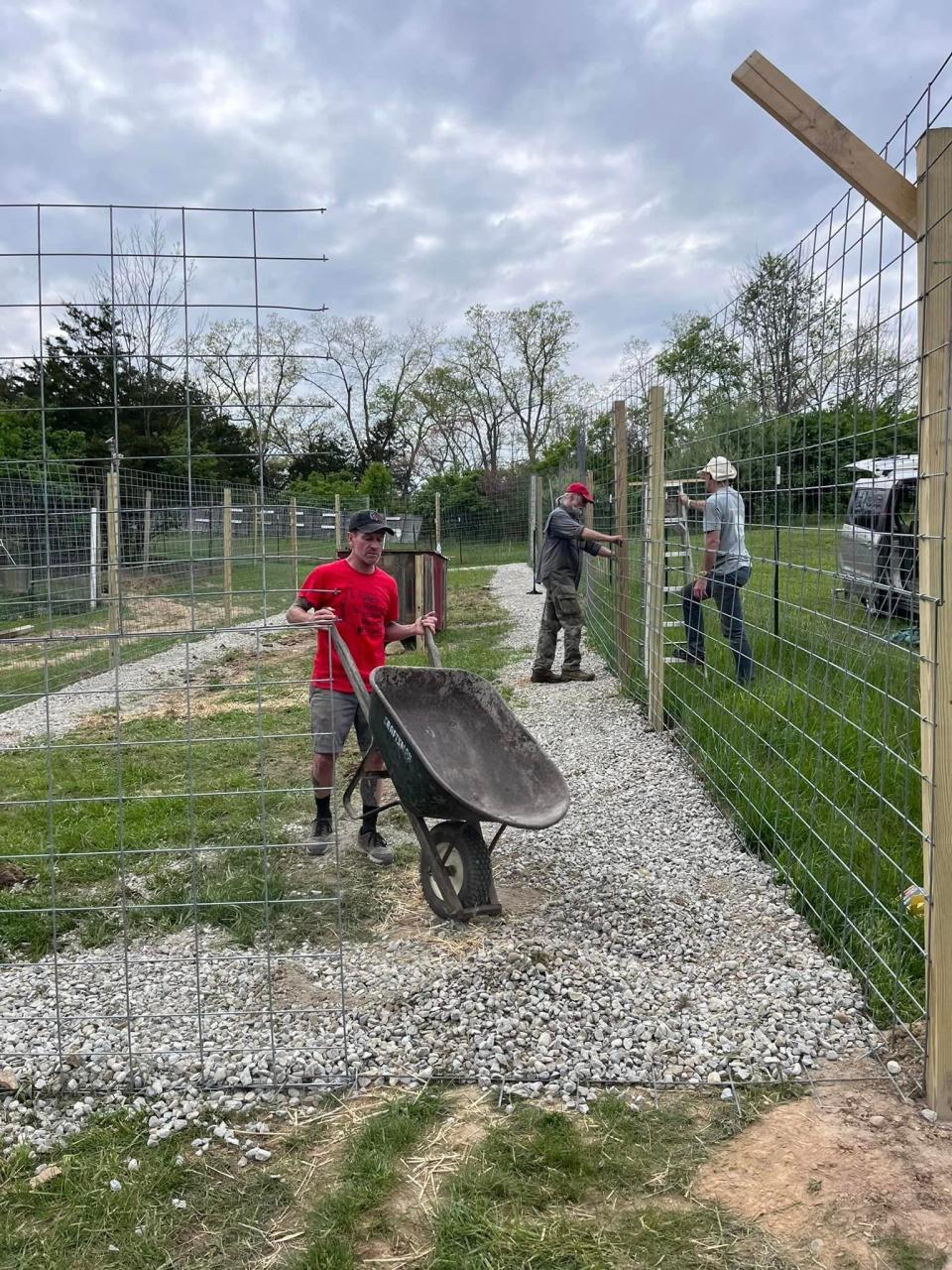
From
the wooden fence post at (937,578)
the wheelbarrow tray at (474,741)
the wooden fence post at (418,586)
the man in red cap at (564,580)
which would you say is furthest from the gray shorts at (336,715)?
the wooden fence post at (418,586)

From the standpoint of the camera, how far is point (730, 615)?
5.34m

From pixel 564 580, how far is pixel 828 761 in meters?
4.32

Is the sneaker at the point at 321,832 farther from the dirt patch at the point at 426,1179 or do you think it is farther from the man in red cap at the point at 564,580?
the man in red cap at the point at 564,580

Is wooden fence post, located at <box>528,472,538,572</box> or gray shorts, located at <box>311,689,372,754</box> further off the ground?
wooden fence post, located at <box>528,472,538,572</box>

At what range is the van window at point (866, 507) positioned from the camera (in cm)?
336

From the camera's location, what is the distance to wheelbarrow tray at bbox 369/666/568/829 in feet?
13.0

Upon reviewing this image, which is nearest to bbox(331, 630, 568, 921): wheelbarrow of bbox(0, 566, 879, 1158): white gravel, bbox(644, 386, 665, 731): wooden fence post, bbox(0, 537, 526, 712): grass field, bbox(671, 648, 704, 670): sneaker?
bbox(0, 566, 879, 1158): white gravel

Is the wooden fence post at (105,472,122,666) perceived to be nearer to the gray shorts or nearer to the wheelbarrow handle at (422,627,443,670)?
the gray shorts

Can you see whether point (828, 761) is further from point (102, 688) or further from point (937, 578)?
point (102, 688)

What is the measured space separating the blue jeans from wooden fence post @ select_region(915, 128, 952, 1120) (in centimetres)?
210

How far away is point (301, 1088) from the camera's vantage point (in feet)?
9.56

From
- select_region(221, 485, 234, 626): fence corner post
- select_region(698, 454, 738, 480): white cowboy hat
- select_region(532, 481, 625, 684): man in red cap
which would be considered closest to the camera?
select_region(221, 485, 234, 626): fence corner post

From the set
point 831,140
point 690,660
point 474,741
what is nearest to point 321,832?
point 474,741

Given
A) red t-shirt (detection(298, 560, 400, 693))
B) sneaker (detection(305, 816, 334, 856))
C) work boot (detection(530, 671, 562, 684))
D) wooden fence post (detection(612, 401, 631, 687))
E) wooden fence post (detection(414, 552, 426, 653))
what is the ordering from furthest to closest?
1. wooden fence post (detection(414, 552, 426, 653))
2. work boot (detection(530, 671, 562, 684))
3. wooden fence post (detection(612, 401, 631, 687))
4. sneaker (detection(305, 816, 334, 856))
5. red t-shirt (detection(298, 560, 400, 693))
